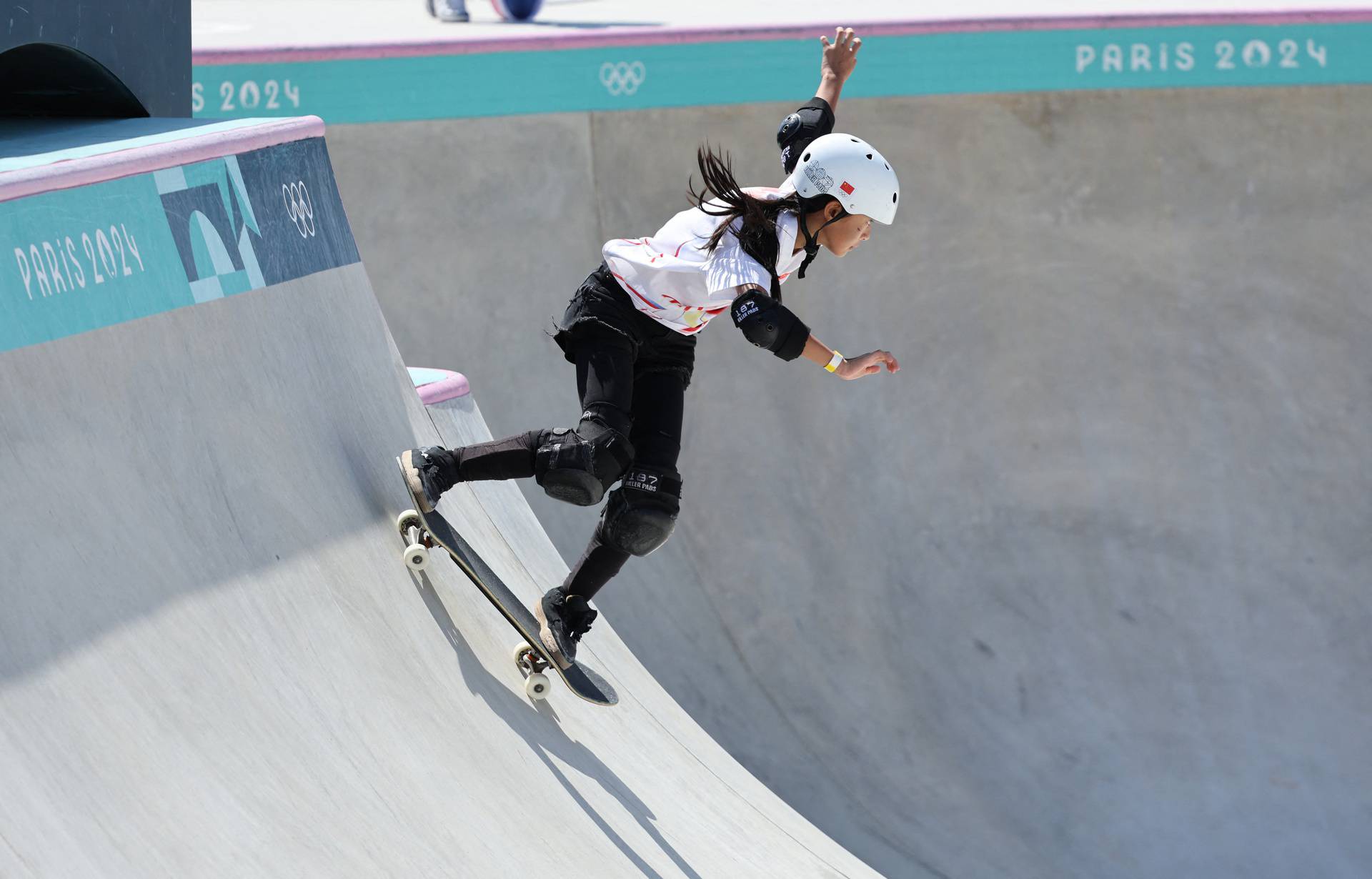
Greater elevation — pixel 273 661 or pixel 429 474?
pixel 429 474

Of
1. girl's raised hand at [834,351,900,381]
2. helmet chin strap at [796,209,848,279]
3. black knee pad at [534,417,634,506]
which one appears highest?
helmet chin strap at [796,209,848,279]

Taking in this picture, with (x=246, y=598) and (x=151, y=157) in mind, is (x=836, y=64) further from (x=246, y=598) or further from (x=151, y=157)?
(x=246, y=598)

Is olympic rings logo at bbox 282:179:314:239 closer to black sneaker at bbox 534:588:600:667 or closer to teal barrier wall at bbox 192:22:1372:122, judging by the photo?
black sneaker at bbox 534:588:600:667

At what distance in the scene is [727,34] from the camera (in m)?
8.20

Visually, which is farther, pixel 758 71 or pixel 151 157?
pixel 758 71

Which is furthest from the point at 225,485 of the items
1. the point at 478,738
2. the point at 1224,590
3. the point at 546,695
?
the point at 1224,590

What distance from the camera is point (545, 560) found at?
5559 millimetres

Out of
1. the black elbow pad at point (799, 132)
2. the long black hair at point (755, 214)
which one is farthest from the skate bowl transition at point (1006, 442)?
the long black hair at point (755, 214)

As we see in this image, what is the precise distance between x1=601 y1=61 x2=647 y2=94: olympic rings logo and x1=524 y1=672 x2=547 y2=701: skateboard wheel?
4.91m

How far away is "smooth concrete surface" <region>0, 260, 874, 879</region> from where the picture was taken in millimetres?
2725

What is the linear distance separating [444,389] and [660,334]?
1650 mm

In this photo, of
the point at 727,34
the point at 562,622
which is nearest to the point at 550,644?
the point at 562,622

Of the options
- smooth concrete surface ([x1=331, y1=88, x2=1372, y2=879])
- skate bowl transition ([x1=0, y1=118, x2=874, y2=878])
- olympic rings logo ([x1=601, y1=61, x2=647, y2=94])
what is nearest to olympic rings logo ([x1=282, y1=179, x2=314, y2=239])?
skate bowl transition ([x1=0, y1=118, x2=874, y2=878])

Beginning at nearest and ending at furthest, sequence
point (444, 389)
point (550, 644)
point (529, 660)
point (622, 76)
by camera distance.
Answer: point (550, 644)
point (529, 660)
point (444, 389)
point (622, 76)
